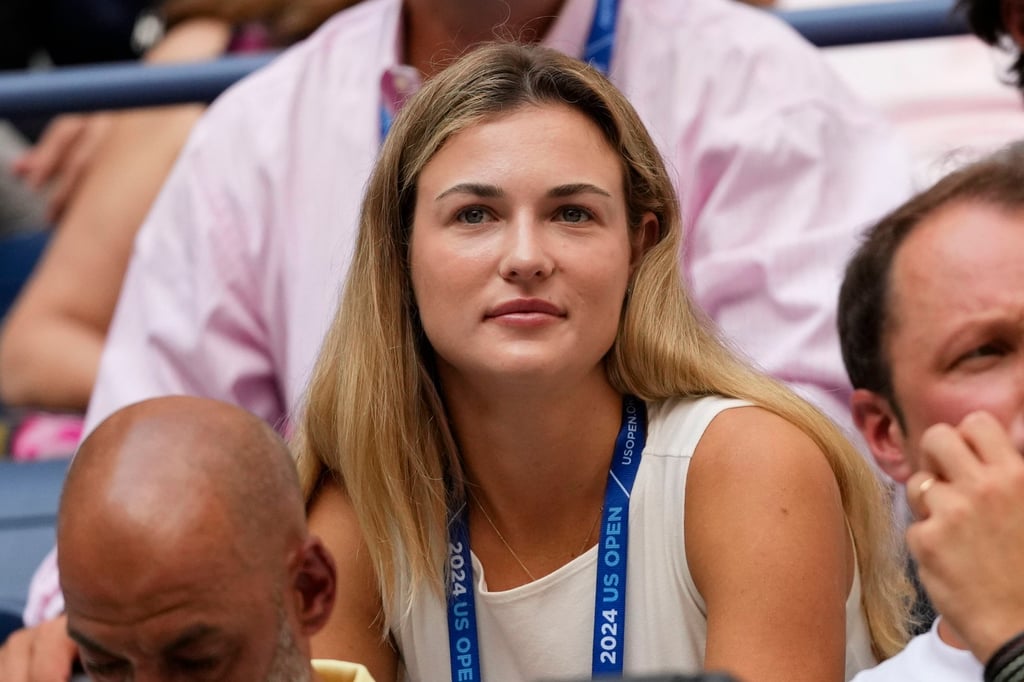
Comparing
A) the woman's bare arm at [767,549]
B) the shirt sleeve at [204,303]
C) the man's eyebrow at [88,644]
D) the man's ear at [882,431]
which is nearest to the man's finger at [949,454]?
the man's ear at [882,431]

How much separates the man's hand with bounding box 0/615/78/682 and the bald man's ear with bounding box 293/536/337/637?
0.51 m

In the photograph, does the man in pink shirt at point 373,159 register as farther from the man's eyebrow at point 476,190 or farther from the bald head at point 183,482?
the bald head at point 183,482

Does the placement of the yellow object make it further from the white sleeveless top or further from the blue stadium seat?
the blue stadium seat

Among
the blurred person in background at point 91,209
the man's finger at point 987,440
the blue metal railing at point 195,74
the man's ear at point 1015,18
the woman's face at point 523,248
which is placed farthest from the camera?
the blurred person in background at point 91,209

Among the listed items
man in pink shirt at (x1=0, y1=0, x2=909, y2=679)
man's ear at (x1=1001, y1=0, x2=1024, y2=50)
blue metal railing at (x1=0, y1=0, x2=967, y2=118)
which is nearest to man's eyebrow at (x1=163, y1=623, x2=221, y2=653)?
man in pink shirt at (x1=0, y1=0, x2=909, y2=679)

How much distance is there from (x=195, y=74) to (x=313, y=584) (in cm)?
147

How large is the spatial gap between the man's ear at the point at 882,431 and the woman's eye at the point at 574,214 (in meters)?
0.34

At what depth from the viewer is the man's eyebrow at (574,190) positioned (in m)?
1.77

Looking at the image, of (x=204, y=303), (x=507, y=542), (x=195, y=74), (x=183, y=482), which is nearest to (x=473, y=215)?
(x=507, y=542)

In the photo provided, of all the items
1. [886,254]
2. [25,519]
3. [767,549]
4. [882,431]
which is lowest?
[25,519]

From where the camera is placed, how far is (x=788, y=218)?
2297 mm

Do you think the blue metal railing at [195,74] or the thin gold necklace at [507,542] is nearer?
the thin gold necklace at [507,542]

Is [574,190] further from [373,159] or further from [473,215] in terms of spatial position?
[373,159]

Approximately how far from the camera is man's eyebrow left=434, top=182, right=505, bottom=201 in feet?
5.80
